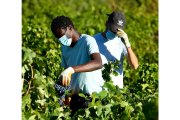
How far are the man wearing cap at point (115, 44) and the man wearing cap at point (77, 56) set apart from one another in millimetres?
236

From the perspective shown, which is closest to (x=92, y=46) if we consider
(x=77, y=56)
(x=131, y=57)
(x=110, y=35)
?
(x=77, y=56)

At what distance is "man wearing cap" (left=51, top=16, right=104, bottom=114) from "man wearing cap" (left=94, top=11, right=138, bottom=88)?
9.3 inches

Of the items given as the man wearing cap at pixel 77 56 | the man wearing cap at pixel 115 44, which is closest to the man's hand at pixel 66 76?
the man wearing cap at pixel 77 56

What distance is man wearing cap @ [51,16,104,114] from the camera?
482 centimetres

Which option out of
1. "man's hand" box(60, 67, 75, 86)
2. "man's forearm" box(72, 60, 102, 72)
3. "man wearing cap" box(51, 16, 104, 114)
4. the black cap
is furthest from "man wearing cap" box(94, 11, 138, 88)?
"man's hand" box(60, 67, 75, 86)

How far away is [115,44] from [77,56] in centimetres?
44

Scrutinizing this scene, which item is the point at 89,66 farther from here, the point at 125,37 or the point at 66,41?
the point at 125,37

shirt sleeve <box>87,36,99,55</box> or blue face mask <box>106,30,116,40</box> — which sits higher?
blue face mask <box>106,30,116,40</box>

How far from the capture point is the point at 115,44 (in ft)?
17.1

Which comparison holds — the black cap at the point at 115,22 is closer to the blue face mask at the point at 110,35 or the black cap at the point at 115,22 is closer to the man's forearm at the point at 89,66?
the blue face mask at the point at 110,35

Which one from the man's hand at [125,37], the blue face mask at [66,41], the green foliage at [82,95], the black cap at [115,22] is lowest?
the green foliage at [82,95]

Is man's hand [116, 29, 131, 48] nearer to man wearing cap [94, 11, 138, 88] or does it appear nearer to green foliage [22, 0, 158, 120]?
man wearing cap [94, 11, 138, 88]

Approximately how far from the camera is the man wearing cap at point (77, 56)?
482 centimetres

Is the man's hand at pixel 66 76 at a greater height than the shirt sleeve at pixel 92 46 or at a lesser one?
lesser
